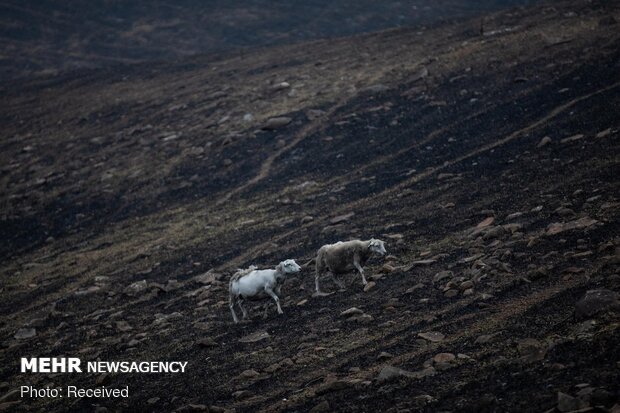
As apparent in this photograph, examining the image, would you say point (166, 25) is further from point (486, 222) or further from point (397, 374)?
point (397, 374)

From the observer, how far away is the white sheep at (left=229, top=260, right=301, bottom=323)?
13.2 m

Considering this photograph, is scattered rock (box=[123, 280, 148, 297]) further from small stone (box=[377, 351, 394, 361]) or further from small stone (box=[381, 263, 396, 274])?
small stone (box=[377, 351, 394, 361])

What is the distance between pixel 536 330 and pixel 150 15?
193 feet

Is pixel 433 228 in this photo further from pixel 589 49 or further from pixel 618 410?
pixel 589 49

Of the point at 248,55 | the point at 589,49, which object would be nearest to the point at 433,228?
the point at 589,49

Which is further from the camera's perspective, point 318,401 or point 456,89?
point 456,89

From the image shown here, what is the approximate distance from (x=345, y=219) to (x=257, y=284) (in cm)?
556

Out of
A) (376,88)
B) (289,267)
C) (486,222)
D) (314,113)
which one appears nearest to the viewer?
(289,267)

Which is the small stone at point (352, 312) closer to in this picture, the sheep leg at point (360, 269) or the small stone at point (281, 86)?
the sheep leg at point (360, 269)

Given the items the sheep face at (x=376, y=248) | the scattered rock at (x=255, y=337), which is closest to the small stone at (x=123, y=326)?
the scattered rock at (x=255, y=337)

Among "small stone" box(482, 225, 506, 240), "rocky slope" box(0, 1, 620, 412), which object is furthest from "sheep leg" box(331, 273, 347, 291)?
"small stone" box(482, 225, 506, 240)

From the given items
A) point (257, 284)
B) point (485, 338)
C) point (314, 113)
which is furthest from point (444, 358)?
point (314, 113)

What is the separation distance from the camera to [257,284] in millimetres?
13211

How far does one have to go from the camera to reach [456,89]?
26.2 meters
